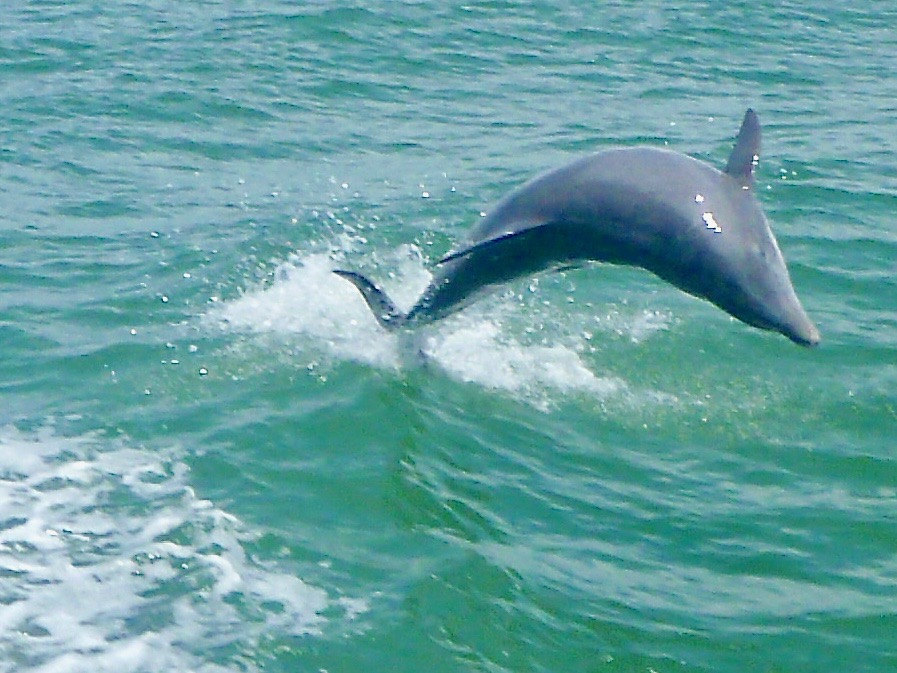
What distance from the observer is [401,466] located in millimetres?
10852

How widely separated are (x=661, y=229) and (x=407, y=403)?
3.22m

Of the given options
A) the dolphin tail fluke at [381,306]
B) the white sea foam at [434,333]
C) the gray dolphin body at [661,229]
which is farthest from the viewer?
the white sea foam at [434,333]

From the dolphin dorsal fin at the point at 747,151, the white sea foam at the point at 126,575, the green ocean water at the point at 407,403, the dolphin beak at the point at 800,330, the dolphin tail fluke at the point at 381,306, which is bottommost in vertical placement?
the white sea foam at the point at 126,575

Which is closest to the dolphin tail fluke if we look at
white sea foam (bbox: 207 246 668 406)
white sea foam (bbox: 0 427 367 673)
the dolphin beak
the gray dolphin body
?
white sea foam (bbox: 207 246 668 406)

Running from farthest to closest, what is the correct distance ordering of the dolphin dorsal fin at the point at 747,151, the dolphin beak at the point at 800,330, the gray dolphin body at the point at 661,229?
the dolphin dorsal fin at the point at 747,151 → the gray dolphin body at the point at 661,229 → the dolphin beak at the point at 800,330

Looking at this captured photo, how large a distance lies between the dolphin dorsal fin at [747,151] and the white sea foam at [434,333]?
120 inches

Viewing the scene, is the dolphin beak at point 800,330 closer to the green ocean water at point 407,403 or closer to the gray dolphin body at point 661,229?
the gray dolphin body at point 661,229

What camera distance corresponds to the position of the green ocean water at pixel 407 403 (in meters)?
9.02

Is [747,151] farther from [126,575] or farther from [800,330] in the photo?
[126,575]

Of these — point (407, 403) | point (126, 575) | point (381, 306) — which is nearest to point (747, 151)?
point (381, 306)

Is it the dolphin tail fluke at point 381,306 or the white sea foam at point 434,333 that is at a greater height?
the dolphin tail fluke at point 381,306

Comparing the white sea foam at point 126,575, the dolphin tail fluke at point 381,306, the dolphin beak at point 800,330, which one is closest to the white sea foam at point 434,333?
the dolphin tail fluke at point 381,306

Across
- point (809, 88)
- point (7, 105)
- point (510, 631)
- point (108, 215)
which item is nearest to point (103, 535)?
point (510, 631)

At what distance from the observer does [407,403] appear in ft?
38.9
